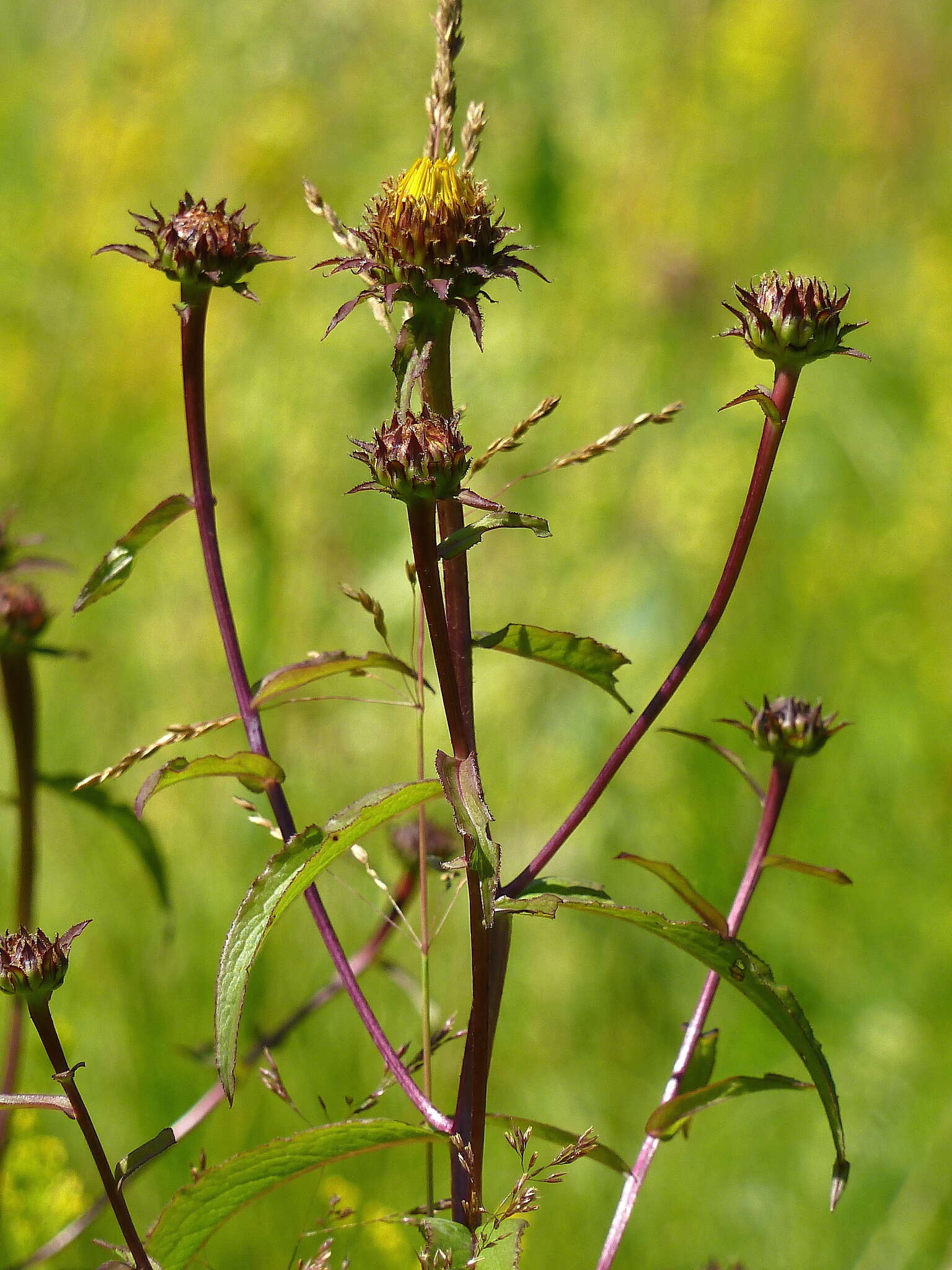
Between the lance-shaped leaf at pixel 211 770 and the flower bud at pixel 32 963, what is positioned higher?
the lance-shaped leaf at pixel 211 770

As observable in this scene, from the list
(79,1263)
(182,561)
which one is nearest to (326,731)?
(182,561)

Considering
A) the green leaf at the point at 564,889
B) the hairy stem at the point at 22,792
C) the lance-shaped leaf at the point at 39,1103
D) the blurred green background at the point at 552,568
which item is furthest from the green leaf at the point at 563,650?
the blurred green background at the point at 552,568

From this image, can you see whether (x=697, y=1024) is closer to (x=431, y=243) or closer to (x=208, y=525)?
(x=208, y=525)

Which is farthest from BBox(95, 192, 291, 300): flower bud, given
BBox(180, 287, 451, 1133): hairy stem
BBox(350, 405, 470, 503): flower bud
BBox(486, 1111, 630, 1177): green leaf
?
BBox(486, 1111, 630, 1177): green leaf

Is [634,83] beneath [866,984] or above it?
above

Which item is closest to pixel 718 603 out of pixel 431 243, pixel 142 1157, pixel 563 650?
pixel 563 650

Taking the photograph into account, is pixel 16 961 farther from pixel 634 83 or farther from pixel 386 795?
pixel 634 83

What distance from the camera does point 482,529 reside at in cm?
96

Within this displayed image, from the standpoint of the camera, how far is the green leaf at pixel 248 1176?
1013 millimetres

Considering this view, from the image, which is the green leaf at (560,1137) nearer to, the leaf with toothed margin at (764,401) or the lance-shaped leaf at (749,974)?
the lance-shaped leaf at (749,974)

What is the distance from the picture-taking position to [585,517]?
13.3ft

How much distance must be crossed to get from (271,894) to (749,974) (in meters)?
0.40

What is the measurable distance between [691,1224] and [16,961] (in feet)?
7.20

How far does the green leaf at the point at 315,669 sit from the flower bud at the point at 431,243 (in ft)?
0.97
